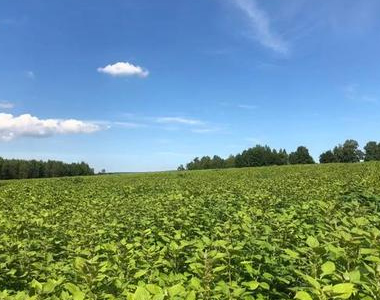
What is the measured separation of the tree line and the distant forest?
28068 mm

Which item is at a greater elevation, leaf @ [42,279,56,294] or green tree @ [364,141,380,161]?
green tree @ [364,141,380,161]

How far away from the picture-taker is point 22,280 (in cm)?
424

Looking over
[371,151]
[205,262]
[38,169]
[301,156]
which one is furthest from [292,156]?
[205,262]

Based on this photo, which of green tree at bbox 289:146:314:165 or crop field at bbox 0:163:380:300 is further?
green tree at bbox 289:146:314:165

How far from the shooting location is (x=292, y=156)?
121 m

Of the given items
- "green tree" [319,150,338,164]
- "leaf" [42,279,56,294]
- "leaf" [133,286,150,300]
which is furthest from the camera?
"green tree" [319,150,338,164]

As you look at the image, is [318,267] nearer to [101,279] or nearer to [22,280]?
[101,279]

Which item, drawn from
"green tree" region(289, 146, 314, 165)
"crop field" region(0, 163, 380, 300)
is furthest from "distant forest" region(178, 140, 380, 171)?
"crop field" region(0, 163, 380, 300)

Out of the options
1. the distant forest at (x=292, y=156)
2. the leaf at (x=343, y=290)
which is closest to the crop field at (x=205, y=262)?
the leaf at (x=343, y=290)

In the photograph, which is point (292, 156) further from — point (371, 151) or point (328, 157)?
point (371, 151)

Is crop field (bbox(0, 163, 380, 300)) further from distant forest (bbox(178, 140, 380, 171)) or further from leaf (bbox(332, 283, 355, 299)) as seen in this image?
distant forest (bbox(178, 140, 380, 171))

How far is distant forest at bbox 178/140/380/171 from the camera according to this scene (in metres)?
116

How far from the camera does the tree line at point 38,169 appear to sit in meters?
110

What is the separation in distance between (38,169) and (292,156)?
2706 inches
